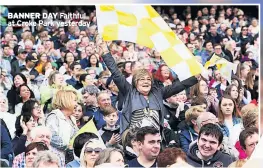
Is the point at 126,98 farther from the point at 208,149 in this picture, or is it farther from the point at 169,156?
the point at 208,149

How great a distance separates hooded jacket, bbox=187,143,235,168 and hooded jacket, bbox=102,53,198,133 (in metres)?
0.29

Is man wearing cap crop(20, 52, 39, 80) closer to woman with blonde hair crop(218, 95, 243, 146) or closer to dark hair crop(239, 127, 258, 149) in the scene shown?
woman with blonde hair crop(218, 95, 243, 146)

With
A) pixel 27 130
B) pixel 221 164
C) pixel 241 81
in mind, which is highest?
pixel 241 81

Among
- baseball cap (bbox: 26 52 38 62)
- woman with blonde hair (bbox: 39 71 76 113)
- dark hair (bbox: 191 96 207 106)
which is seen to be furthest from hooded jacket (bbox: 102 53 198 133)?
baseball cap (bbox: 26 52 38 62)

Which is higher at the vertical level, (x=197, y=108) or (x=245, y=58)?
(x=245, y=58)

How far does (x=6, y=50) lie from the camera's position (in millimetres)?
3439

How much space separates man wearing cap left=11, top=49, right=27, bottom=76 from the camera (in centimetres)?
345

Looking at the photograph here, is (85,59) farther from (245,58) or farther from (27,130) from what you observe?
(245,58)

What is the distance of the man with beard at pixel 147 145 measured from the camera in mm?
3518

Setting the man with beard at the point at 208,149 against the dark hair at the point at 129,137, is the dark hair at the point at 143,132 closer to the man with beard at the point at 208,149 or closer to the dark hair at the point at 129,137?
the dark hair at the point at 129,137

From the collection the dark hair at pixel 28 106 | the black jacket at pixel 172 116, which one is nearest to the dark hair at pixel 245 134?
the black jacket at pixel 172 116

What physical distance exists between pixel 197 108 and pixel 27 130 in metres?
1.15

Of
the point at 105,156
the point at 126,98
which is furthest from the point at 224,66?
the point at 105,156

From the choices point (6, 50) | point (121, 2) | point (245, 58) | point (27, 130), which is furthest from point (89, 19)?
point (245, 58)
